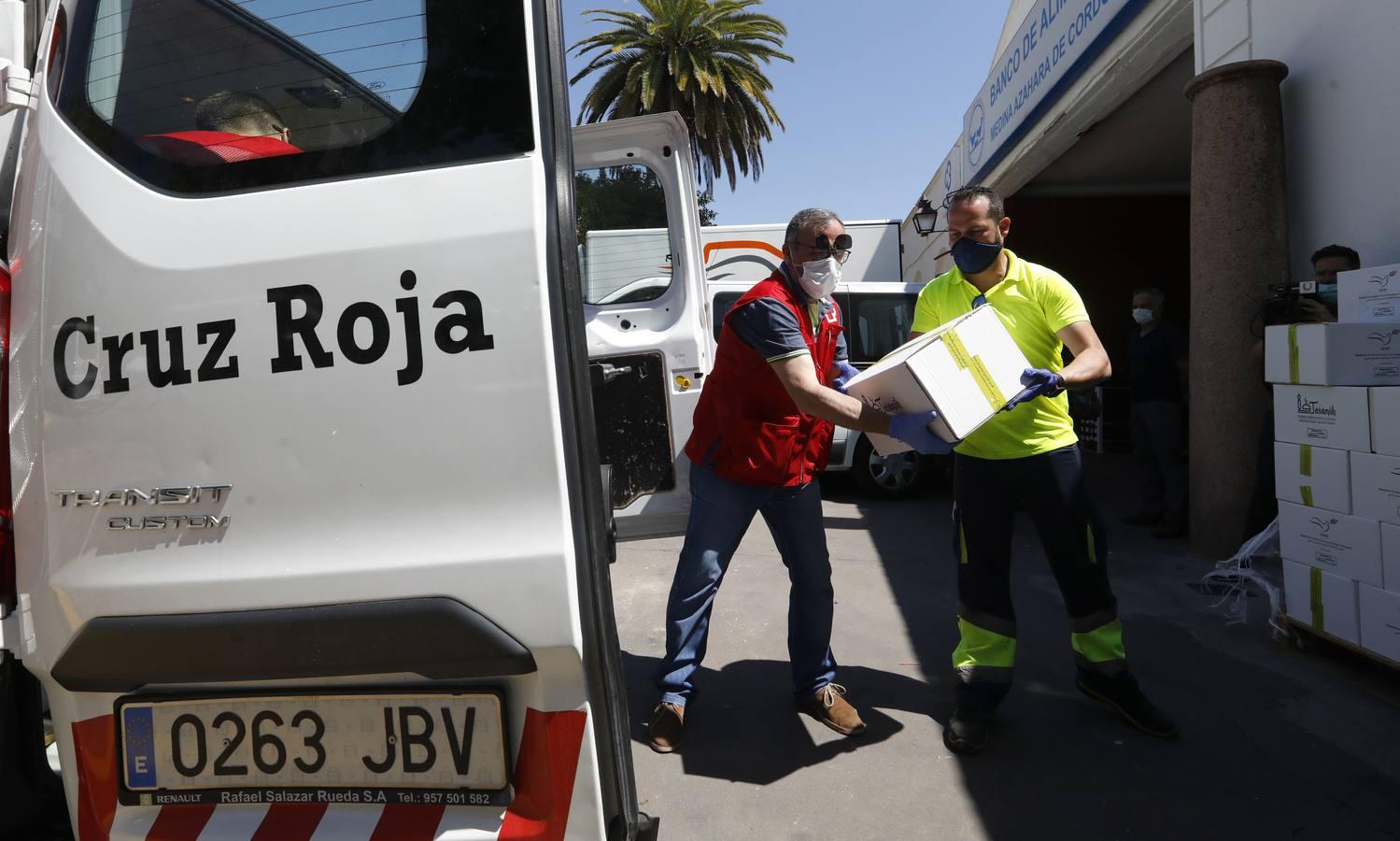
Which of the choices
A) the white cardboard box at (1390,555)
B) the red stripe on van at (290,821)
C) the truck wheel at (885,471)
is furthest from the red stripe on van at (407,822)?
the truck wheel at (885,471)

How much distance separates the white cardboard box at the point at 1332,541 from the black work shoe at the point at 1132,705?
103 cm

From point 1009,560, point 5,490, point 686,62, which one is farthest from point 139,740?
point 686,62

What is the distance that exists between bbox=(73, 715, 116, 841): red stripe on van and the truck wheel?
6650 mm

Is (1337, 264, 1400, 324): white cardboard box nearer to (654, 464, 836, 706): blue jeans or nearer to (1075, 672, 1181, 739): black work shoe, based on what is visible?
(1075, 672, 1181, 739): black work shoe

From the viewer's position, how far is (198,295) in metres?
1.38

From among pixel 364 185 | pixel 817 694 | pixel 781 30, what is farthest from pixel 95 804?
pixel 781 30

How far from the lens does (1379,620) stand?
3.21 meters

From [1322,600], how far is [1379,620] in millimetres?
290

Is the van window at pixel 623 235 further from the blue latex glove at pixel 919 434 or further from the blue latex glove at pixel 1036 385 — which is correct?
the blue latex glove at pixel 1036 385

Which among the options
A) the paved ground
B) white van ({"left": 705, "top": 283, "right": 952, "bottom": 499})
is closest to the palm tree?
white van ({"left": 705, "top": 283, "right": 952, "bottom": 499})

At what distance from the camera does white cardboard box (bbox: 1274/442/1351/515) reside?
3.37 m

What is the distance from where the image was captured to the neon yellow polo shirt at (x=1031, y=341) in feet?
9.35

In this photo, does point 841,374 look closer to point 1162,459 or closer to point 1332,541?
point 1332,541

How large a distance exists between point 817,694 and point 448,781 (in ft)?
6.21
